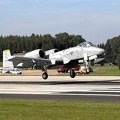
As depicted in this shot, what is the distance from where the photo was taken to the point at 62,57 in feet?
120

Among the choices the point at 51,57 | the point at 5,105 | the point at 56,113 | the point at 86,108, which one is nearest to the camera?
the point at 56,113

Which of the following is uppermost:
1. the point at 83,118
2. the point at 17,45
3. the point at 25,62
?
the point at 17,45

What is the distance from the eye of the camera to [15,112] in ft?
43.3

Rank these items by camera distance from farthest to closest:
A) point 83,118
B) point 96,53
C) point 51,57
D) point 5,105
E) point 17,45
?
point 17,45 → point 51,57 → point 96,53 → point 5,105 → point 83,118

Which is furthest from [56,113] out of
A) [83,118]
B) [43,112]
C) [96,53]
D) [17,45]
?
[17,45]

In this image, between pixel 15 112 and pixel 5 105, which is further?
pixel 5 105

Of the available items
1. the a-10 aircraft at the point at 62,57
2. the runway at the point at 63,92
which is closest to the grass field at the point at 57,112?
the runway at the point at 63,92

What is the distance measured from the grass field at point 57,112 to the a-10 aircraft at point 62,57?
19779 mm

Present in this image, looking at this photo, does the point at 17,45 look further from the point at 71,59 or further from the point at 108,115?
the point at 108,115

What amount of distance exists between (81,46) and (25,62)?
18.7 feet

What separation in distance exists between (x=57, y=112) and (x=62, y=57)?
920 inches

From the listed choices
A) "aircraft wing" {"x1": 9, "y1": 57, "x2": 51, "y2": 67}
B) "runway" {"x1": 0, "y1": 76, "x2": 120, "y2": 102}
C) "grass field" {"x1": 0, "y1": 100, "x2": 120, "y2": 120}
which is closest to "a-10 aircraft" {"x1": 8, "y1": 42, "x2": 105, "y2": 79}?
"aircraft wing" {"x1": 9, "y1": 57, "x2": 51, "y2": 67}

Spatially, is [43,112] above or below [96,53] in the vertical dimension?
below

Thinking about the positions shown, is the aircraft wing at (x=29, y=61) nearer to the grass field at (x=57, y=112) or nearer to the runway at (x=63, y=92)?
the runway at (x=63, y=92)
